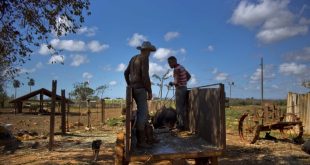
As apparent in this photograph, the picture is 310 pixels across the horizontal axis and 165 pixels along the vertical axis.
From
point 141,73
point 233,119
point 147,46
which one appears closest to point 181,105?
point 141,73

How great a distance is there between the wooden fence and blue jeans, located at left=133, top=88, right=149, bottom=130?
12.3 meters

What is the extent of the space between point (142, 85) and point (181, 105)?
185cm

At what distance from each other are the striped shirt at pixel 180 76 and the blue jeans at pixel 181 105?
0.12 metres

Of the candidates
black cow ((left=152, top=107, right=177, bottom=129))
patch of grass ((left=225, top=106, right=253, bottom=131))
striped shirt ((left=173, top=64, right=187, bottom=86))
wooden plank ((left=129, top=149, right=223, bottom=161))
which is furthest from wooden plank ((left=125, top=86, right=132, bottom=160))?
patch of grass ((left=225, top=106, right=253, bottom=131))

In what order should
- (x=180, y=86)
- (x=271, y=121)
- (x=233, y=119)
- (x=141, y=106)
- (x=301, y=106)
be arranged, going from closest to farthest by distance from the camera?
(x=141, y=106)
(x=180, y=86)
(x=271, y=121)
(x=301, y=106)
(x=233, y=119)

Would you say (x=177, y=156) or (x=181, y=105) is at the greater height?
(x=181, y=105)

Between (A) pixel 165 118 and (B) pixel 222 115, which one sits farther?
(A) pixel 165 118

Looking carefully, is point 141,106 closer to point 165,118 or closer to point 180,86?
point 180,86

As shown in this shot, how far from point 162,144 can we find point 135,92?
1.02 m

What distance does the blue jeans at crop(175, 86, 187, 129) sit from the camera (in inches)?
332

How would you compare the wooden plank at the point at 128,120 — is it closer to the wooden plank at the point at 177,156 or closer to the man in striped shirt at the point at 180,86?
the wooden plank at the point at 177,156

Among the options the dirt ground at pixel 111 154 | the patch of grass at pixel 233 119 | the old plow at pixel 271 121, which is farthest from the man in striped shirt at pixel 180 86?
the patch of grass at pixel 233 119

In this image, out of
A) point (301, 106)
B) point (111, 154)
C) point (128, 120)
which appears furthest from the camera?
point (301, 106)

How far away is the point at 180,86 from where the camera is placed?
339 inches
